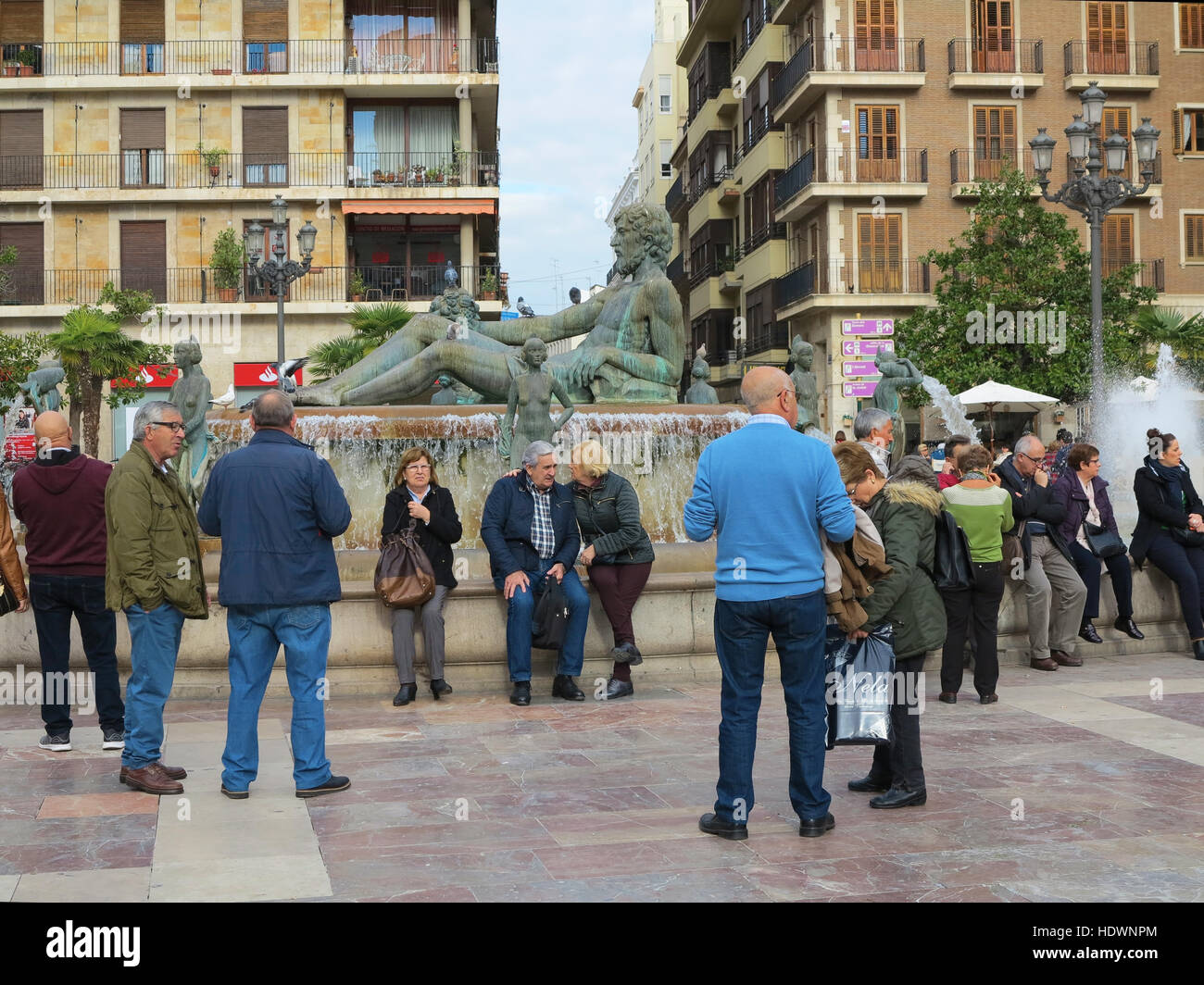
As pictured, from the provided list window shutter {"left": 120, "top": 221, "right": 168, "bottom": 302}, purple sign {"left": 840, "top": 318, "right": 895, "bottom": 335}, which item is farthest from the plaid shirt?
window shutter {"left": 120, "top": 221, "right": 168, "bottom": 302}

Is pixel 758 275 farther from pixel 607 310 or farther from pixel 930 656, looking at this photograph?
pixel 930 656

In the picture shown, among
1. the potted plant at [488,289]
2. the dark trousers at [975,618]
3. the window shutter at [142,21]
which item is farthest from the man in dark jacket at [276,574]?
the window shutter at [142,21]

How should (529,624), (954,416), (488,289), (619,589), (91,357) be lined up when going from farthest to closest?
(488,289)
(91,357)
(954,416)
(619,589)
(529,624)

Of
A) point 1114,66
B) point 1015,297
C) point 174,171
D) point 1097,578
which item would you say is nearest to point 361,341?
point 174,171

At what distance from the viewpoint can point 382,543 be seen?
8.98 meters

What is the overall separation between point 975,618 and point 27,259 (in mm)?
38518

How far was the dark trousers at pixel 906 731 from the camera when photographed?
6.05 m

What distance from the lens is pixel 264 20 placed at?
42.2 m

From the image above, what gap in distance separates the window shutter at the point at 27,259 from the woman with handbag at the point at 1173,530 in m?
36.6

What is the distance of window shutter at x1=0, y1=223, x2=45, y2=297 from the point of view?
41.2 m

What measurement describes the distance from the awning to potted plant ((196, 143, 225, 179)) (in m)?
3.71

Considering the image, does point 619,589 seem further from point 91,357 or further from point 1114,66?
point 1114,66
